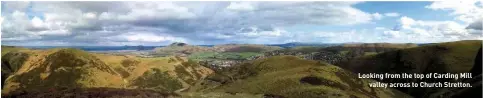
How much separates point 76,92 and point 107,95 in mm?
6544

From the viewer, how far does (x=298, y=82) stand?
140m

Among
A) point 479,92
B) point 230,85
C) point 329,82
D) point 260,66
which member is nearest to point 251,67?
point 260,66

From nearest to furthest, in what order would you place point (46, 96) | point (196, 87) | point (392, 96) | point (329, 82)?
1. point (46, 96)
2. point (329, 82)
3. point (392, 96)
4. point (196, 87)

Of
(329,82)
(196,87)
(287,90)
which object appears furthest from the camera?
(196,87)

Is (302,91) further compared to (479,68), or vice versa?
(479,68)

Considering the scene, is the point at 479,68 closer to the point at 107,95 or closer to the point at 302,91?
the point at 302,91

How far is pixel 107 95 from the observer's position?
263ft

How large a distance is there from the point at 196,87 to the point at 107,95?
320ft

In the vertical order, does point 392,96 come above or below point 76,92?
below

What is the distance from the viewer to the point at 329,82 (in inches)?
5674

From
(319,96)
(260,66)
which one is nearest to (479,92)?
(319,96)

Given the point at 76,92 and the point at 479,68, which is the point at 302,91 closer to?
the point at 76,92

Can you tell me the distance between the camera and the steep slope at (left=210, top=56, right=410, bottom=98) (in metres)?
130

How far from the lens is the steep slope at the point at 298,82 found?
130 meters
